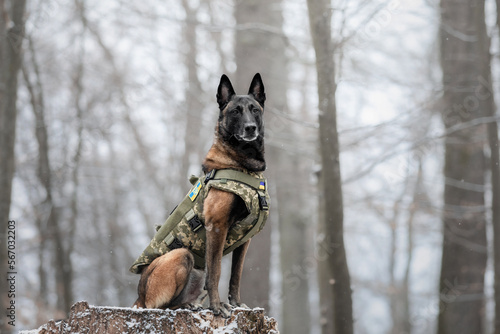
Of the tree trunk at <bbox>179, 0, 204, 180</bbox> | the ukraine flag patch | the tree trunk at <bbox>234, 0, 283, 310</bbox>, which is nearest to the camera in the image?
the ukraine flag patch

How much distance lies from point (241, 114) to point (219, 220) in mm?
935

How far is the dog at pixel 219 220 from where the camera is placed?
4.50 meters

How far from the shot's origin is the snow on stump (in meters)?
4.26

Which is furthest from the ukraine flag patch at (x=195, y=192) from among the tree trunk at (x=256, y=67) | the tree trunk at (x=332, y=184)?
the tree trunk at (x=256, y=67)

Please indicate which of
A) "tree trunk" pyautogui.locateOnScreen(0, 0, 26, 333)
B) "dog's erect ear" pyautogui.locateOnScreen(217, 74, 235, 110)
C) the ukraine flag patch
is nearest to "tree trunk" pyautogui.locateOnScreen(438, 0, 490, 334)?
"dog's erect ear" pyautogui.locateOnScreen(217, 74, 235, 110)

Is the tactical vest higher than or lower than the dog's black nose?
lower

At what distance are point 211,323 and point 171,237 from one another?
2.67 ft

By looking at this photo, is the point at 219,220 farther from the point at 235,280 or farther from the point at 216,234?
the point at 235,280

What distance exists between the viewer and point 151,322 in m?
4.30

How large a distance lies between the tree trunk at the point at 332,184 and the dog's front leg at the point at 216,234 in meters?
2.87

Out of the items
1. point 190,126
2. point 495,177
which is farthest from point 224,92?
point 190,126

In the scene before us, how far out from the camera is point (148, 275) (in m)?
4.62

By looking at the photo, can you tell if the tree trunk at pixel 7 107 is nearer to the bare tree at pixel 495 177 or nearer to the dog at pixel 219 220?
the dog at pixel 219 220

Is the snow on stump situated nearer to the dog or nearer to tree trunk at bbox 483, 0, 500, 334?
the dog
